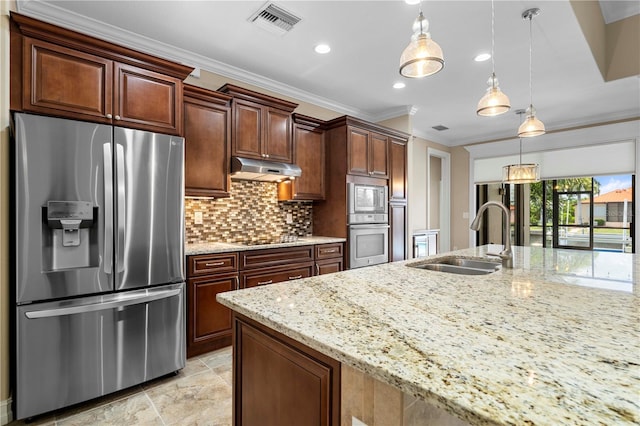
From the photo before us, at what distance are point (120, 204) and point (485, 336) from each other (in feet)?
7.08

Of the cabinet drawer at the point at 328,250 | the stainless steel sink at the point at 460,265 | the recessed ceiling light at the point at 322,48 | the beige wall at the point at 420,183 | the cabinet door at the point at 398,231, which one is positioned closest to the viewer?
the stainless steel sink at the point at 460,265

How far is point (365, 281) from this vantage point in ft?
4.73

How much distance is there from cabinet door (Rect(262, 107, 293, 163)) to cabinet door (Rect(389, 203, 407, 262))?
63.7 inches

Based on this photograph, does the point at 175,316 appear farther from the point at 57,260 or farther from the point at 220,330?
the point at 57,260

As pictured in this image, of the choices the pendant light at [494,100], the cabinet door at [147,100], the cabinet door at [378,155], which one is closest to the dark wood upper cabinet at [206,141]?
the cabinet door at [147,100]

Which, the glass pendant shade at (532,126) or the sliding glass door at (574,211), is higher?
the glass pendant shade at (532,126)

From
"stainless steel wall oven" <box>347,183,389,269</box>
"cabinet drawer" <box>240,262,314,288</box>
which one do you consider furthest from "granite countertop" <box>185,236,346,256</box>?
"stainless steel wall oven" <box>347,183,389,269</box>

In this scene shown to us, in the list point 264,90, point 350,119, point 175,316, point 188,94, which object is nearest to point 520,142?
point 350,119

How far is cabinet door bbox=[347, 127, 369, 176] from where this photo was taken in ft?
12.6

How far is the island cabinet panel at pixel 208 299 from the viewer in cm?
260

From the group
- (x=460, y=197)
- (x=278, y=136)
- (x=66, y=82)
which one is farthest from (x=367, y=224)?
(x=460, y=197)

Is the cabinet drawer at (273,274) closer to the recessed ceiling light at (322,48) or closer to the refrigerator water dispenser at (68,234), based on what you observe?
the refrigerator water dispenser at (68,234)

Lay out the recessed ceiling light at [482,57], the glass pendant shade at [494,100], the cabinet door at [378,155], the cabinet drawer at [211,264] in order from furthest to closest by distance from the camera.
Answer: the cabinet door at [378,155], the recessed ceiling light at [482,57], the cabinet drawer at [211,264], the glass pendant shade at [494,100]

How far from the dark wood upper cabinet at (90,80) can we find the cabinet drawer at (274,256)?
1.20 meters
